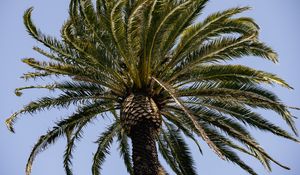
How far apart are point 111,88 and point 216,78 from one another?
9.20 feet

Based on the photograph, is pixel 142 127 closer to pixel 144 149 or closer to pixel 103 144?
pixel 144 149

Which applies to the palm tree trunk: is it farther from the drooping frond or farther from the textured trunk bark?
the drooping frond

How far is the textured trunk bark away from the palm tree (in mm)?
25

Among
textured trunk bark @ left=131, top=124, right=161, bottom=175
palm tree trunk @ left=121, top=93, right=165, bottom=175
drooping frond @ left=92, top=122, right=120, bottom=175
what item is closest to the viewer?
textured trunk bark @ left=131, top=124, right=161, bottom=175

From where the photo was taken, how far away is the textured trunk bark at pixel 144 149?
11438 mm

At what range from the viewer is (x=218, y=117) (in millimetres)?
12852

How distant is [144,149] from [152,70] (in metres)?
2.14

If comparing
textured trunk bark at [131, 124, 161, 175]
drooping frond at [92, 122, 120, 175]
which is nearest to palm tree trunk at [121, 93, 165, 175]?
textured trunk bark at [131, 124, 161, 175]

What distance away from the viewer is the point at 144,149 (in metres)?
11.7

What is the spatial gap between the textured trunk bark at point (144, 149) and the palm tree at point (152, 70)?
0.02 m

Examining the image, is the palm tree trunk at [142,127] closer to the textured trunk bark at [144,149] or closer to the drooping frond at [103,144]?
the textured trunk bark at [144,149]

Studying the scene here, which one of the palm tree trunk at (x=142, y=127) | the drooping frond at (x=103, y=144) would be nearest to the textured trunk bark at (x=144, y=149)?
the palm tree trunk at (x=142, y=127)

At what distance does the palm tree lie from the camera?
11875 millimetres

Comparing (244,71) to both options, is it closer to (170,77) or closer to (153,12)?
(170,77)
